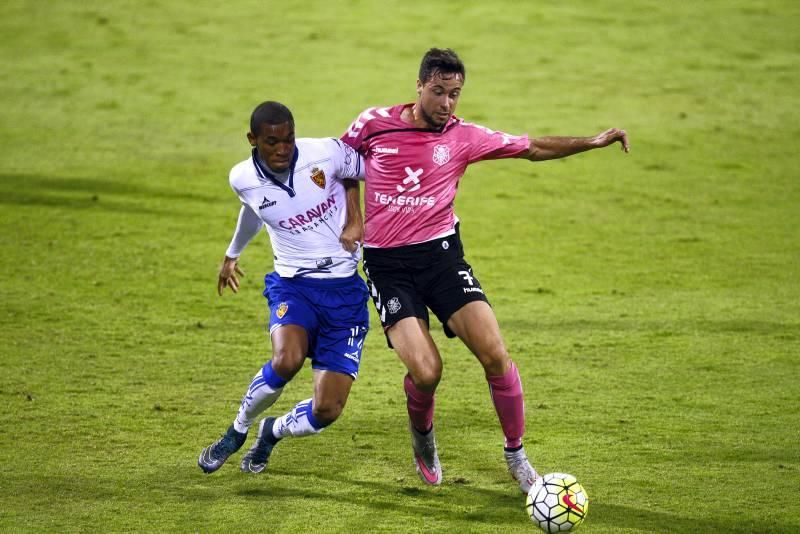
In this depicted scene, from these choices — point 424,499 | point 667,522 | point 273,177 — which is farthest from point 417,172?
point 667,522

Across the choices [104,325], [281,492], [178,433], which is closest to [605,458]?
[281,492]

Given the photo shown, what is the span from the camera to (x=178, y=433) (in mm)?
7797

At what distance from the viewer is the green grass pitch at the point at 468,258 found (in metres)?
6.87

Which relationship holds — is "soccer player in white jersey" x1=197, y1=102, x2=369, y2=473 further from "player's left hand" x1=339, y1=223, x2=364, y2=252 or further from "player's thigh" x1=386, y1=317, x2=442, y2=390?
"player's thigh" x1=386, y1=317, x2=442, y2=390

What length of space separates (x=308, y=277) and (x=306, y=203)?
1.46 ft

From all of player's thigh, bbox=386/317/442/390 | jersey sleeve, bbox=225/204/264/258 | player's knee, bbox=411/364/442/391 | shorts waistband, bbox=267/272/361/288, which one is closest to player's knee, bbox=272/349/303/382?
shorts waistband, bbox=267/272/361/288

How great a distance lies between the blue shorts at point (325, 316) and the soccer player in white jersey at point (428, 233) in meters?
0.18

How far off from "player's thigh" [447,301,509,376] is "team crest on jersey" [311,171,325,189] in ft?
3.65

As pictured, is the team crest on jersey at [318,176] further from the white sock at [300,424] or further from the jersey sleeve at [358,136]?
the white sock at [300,424]

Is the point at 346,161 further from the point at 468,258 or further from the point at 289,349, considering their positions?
the point at 468,258

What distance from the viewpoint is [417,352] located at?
6633 millimetres

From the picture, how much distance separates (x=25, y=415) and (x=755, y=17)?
18.1 meters

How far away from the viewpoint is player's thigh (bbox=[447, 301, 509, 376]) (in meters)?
6.59

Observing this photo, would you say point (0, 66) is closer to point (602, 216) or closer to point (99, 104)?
point (99, 104)
